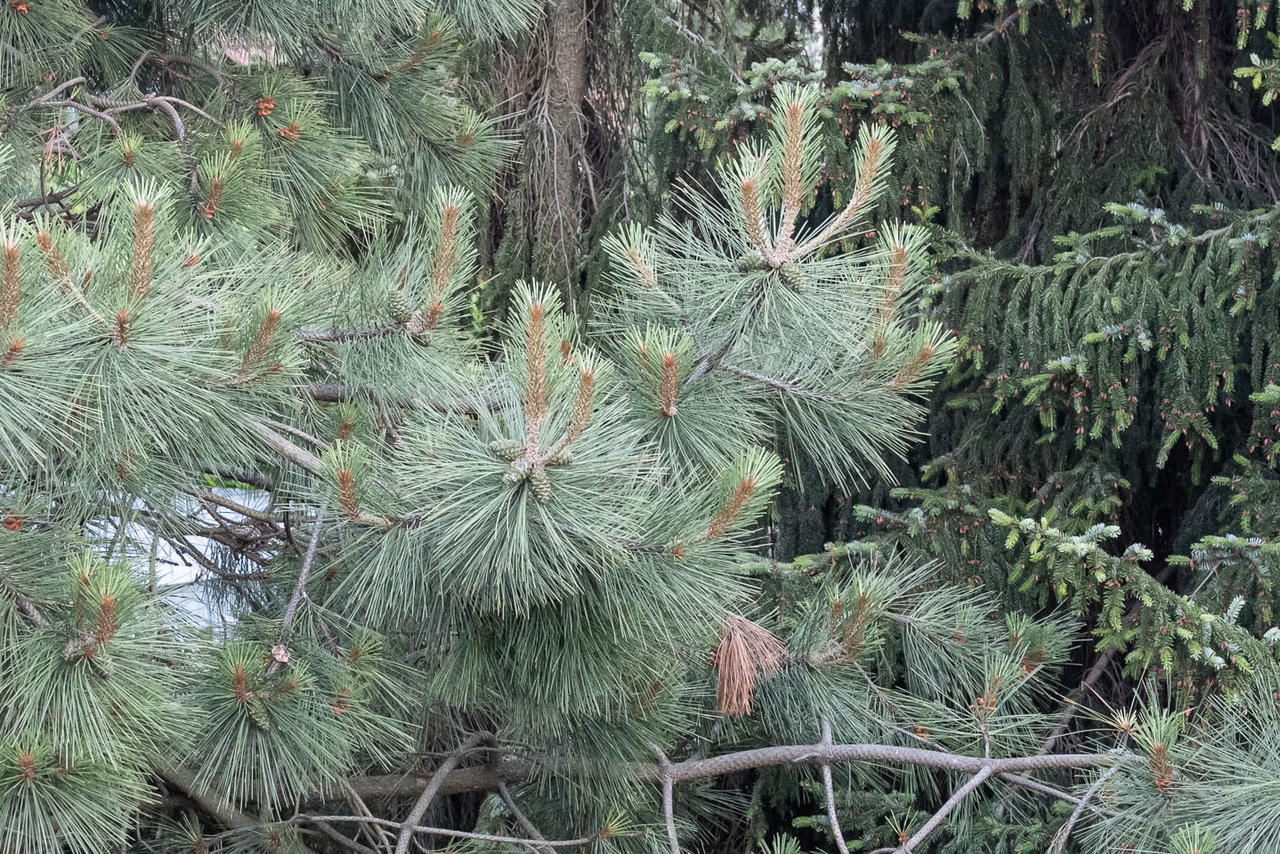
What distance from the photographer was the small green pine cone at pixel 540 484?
1.54m

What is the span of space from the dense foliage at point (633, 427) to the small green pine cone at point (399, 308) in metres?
0.02

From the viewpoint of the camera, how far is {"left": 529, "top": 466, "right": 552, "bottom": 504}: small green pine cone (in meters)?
1.54

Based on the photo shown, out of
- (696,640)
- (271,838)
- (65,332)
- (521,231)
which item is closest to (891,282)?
(696,640)

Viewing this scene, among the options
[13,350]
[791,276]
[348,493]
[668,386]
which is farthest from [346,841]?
[791,276]

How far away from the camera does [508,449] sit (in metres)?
1.56

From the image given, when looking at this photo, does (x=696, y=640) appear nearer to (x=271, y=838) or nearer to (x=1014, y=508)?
(x=271, y=838)

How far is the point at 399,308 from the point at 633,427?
51 centimetres

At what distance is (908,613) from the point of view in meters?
2.69

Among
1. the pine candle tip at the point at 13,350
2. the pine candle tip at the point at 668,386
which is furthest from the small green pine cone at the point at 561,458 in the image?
the pine candle tip at the point at 13,350

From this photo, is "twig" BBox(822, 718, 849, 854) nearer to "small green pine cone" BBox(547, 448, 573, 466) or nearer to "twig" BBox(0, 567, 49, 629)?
"small green pine cone" BBox(547, 448, 573, 466)

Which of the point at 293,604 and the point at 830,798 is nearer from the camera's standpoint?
the point at 293,604

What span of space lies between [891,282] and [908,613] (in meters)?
0.99

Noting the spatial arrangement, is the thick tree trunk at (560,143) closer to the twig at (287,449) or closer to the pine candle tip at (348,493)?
the twig at (287,449)

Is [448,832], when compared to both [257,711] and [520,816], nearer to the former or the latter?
[520,816]
